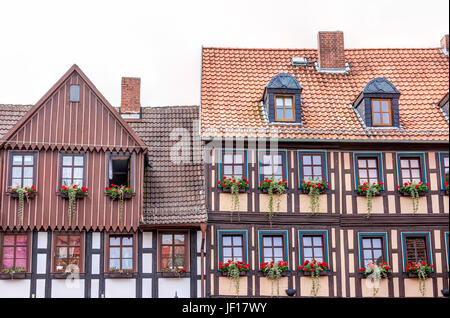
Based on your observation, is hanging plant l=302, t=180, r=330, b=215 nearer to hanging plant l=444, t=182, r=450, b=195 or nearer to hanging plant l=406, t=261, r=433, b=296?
hanging plant l=406, t=261, r=433, b=296

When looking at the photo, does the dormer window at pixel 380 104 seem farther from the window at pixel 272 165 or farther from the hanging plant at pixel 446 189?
the window at pixel 272 165

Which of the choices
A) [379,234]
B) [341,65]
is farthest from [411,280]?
[341,65]

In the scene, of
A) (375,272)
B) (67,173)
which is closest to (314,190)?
(375,272)

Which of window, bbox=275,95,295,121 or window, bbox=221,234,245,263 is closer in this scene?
window, bbox=221,234,245,263

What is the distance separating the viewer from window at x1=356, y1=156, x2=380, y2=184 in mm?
24359

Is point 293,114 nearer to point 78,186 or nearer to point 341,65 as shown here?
point 341,65

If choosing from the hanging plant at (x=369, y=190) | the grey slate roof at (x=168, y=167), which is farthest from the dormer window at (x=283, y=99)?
the hanging plant at (x=369, y=190)

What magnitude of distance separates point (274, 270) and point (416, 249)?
164 inches

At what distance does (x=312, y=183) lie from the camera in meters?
23.8

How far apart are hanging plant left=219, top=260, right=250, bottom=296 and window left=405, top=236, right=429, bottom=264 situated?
15.2 feet

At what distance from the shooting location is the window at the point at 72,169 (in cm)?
2380

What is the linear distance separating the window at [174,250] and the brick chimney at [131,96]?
4.95m

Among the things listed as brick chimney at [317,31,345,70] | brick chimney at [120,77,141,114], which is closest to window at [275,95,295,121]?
brick chimney at [317,31,345,70]

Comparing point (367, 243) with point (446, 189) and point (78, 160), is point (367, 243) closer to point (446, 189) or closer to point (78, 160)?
point (446, 189)
